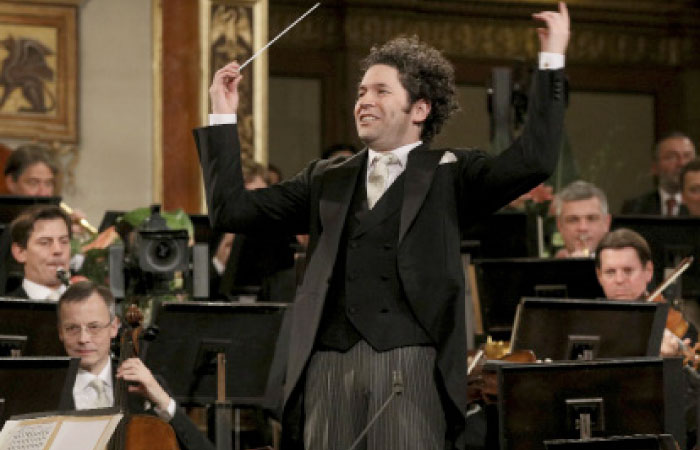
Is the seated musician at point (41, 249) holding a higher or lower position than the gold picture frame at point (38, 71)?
lower

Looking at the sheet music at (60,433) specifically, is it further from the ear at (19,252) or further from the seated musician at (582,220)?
the seated musician at (582,220)

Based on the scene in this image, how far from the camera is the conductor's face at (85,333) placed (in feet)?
14.0

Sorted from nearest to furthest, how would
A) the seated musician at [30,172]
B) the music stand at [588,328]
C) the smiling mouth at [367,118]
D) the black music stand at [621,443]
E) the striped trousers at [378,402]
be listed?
the striped trousers at [378,402], the smiling mouth at [367,118], the black music stand at [621,443], the music stand at [588,328], the seated musician at [30,172]

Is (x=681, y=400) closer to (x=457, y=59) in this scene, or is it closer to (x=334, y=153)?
(x=334, y=153)

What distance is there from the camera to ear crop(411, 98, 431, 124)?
2.76 m

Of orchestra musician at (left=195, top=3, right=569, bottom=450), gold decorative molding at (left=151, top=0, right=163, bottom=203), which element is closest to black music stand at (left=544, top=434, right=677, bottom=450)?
orchestra musician at (left=195, top=3, right=569, bottom=450)

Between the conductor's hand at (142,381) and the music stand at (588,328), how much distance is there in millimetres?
1086

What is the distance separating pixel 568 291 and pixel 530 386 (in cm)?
141

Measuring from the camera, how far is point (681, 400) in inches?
145

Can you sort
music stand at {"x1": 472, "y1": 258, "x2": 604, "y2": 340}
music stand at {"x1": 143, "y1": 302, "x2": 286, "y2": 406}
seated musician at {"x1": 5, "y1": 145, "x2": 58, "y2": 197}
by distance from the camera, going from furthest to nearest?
seated musician at {"x1": 5, "y1": 145, "x2": 58, "y2": 197} → music stand at {"x1": 472, "y1": 258, "x2": 604, "y2": 340} → music stand at {"x1": 143, "y1": 302, "x2": 286, "y2": 406}

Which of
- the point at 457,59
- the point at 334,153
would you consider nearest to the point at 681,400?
the point at 334,153

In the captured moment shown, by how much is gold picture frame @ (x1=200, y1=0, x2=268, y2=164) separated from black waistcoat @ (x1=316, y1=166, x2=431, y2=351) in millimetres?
4519

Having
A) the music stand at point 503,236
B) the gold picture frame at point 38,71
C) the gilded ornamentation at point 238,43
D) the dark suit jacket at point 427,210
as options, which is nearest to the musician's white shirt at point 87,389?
the dark suit jacket at point 427,210

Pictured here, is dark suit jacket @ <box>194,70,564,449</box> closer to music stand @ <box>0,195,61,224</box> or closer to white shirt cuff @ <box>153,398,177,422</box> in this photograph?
white shirt cuff @ <box>153,398,177,422</box>
